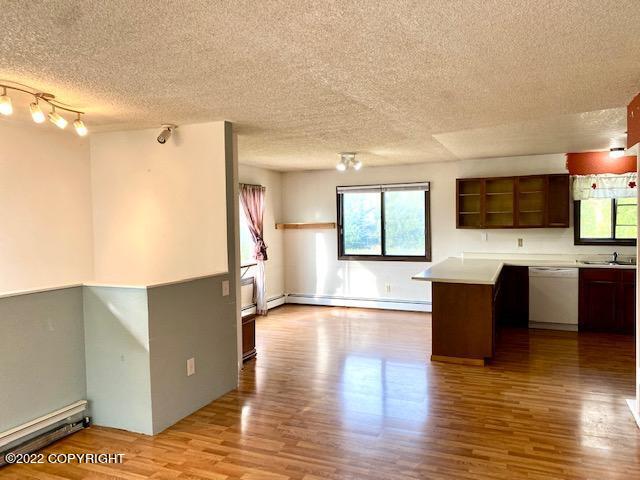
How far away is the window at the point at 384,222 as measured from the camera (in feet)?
23.2

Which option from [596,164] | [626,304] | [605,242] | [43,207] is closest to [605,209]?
[605,242]

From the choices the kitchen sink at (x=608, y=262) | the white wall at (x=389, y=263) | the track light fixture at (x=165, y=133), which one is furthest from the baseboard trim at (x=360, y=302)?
the track light fixture at (x=165, y=133)

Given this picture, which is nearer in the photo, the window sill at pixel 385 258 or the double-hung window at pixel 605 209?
the double-hung window at pixel 605 209

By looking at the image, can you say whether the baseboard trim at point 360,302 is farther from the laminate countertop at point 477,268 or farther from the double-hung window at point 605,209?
the double-hung window at point 605,209

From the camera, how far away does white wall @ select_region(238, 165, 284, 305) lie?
7383mm

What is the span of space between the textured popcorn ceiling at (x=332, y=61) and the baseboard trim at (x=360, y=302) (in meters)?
3.55

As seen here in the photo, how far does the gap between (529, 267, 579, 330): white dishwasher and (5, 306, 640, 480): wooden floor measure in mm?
838

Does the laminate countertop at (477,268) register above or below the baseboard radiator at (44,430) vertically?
above

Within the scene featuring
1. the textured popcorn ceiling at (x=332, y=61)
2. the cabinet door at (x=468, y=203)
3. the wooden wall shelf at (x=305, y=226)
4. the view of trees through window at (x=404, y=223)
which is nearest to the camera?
the textured popcorn ceiling at (x=332, y=61)

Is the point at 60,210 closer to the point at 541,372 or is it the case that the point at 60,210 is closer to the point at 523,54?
the point at 523,54

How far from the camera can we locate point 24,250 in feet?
12.8

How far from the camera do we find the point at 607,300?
5633mm

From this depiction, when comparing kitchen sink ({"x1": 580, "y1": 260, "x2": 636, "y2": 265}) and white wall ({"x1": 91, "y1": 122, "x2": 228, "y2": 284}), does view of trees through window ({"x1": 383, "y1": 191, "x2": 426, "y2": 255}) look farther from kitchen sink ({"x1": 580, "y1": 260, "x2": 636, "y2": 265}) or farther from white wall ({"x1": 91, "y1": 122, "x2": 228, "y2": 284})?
white wall ({"x1": 91, "y1": 122, "x2": 228, "y2": 284})

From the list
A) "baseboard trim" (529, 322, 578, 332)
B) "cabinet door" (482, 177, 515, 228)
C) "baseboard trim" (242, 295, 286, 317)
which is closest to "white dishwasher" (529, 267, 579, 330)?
"baseboard trim" (529, 322, 578, 332)
